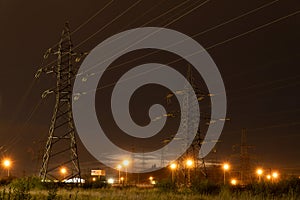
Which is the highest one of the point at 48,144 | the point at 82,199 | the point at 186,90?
the point at 186,90

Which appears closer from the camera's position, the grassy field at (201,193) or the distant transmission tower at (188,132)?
the grassy field at (201,193)

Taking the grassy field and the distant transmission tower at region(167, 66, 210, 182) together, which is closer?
the grassy field

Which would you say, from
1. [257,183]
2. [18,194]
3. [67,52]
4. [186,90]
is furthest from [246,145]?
[18,194]

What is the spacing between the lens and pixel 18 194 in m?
12.9

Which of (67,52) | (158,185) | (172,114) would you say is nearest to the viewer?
(158,185)

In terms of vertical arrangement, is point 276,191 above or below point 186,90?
below

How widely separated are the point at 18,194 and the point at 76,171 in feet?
74.5

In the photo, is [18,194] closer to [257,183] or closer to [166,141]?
[257,183]

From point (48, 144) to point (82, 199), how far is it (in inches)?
642

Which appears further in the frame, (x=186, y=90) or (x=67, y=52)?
(x=186, y=90)

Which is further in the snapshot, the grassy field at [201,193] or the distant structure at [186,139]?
the distant structure at [186,139]

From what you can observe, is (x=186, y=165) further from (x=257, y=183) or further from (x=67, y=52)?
(x=257, y=183)

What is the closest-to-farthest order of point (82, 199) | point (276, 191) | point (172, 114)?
point (82, 199), point (276, 191), point (172, 114)

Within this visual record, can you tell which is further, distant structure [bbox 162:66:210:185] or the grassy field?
distant structure [bbox 162:66:210:185]
